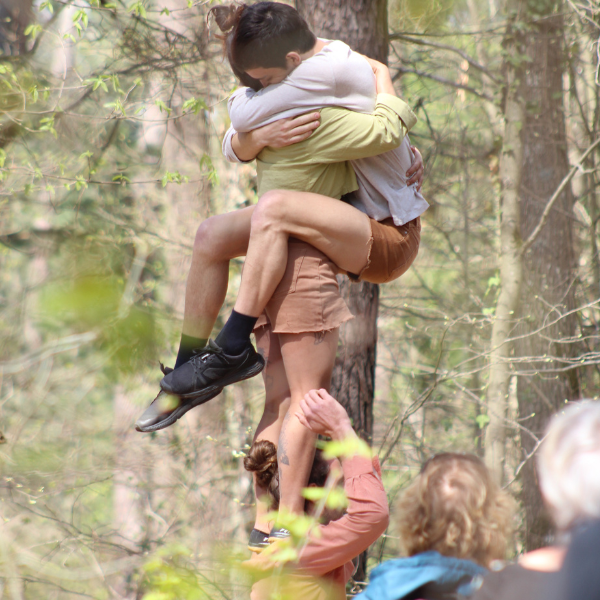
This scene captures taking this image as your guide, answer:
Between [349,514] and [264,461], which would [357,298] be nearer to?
[264,461]

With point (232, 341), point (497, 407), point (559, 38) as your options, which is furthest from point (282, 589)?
point (559, 38)

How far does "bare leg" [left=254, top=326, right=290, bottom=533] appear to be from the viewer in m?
2.27

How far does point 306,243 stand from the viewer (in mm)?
2115

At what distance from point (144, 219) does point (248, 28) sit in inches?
146

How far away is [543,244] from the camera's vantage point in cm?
539

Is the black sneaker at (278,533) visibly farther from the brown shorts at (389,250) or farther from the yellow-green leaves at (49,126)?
the yellow-green leaves at (49,126)

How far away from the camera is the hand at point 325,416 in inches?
74.4

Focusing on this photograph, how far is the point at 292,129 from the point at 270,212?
27cm

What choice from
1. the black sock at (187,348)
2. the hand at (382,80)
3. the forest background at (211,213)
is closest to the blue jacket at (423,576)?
the black sock at (187,348)

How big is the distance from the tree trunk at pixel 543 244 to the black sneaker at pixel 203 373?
11.6 feet

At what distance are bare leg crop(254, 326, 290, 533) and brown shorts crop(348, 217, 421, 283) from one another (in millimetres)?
366

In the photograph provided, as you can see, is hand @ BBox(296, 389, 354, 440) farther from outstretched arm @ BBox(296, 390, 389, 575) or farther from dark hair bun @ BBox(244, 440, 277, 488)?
dark hair bun @ BBox(244, 440, 277, 488)

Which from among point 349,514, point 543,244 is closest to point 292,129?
point 349,514

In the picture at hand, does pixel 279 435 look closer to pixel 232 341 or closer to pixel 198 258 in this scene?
pixel 232 341
